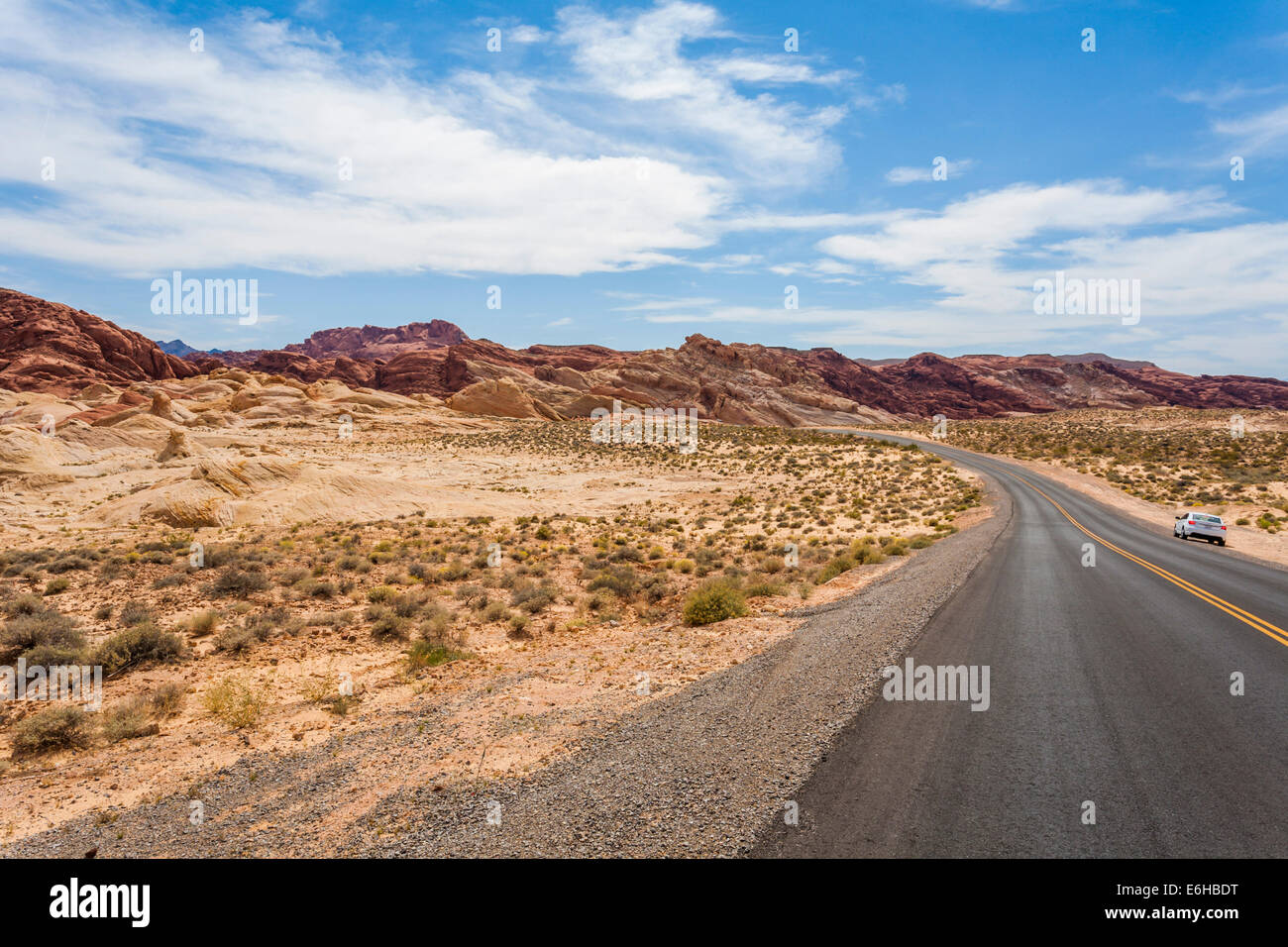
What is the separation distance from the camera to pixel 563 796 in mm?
5812

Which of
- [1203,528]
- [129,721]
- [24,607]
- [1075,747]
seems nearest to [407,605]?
[129,721]

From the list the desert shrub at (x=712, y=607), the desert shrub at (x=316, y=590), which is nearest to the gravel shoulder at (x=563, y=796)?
the desert shrub at (x=712, y=607)

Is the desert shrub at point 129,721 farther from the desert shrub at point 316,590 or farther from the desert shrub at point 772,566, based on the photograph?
the desert shrub at point 772,566

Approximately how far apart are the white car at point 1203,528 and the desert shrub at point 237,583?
32626 millimetres

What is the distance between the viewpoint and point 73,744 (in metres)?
8.33

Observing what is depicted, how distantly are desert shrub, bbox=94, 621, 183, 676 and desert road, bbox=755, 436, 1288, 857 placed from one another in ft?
39.0

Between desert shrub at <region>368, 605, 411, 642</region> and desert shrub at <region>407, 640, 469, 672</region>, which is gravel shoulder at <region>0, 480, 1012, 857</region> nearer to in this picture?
desert shrub at <region>407, 640, 469, 672</region>

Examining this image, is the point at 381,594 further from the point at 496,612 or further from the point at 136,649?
the point at 136,649

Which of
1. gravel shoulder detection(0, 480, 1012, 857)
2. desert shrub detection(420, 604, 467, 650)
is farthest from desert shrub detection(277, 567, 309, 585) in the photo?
gravel shoulder detection(0, 480, 1012, 857)

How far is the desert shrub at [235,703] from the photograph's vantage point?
873 cm

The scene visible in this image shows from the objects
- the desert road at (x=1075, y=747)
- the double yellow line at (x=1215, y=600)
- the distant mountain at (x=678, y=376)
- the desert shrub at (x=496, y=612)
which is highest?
the distant mountain at (x=678, y=376)

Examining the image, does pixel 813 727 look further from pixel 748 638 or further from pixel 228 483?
pixel 228 483

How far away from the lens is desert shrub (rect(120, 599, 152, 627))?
12828 mm

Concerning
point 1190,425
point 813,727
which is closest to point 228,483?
point 813,727
